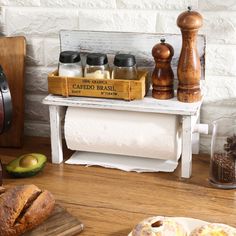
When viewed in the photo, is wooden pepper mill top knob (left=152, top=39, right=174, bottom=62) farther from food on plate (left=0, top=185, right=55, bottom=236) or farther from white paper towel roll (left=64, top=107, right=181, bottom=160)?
food on plate (left=0, top=185, right=55, bottom=236)

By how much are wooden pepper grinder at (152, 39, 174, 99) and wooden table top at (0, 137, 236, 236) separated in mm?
176

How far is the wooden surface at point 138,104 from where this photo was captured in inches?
43.1

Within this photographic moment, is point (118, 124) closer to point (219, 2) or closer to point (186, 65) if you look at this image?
point (186, 65)

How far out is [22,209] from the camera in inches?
37.1

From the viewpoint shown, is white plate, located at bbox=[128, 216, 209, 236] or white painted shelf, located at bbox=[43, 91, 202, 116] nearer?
white plate, located at bbox=[128, 216, 209, 236]

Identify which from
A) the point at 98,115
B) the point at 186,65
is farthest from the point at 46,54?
the point at 186,65

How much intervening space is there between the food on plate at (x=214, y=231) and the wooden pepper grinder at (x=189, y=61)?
32cm

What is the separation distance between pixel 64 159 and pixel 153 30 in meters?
0.36

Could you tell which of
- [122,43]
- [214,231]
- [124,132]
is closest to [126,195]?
[124,132]

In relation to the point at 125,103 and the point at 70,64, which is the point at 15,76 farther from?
the point at 125,103

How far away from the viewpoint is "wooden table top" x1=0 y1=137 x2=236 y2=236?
992mm

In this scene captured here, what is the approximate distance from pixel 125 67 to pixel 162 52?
9 cm

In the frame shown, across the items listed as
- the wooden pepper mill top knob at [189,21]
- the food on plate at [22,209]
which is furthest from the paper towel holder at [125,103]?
the food on plate at [22,209]

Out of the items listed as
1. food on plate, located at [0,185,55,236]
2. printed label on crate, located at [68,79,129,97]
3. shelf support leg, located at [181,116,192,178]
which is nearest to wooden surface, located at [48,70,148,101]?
printed label on crate, located at [68,79,129,97]
